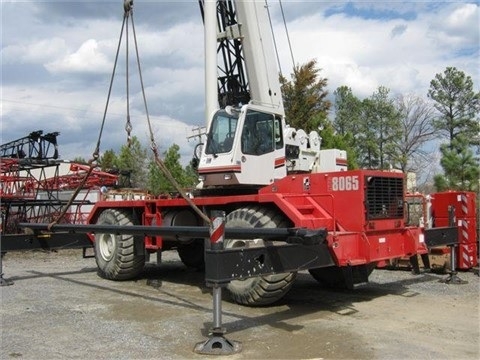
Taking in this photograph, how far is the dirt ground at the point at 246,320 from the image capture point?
19.8ft

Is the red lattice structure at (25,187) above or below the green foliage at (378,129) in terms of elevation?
below

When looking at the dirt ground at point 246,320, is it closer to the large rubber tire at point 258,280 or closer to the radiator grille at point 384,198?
the large rubber tire at point 258,280

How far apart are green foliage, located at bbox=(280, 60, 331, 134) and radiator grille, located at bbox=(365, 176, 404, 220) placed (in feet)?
66.7

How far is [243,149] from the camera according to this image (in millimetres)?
9195

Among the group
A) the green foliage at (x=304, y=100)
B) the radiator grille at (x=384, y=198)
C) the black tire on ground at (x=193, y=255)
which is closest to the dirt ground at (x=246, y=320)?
the radiator grille at (x=384, y=198)

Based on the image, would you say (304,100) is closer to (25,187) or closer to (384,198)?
(25,187)

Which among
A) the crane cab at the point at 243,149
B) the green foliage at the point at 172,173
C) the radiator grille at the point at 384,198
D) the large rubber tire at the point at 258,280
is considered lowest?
the large rubber tire at the point at 258,280

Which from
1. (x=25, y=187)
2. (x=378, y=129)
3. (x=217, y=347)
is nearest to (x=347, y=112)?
(x=378, y=129)

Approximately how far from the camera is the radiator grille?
8.07 m

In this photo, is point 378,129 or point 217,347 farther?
point 378,129

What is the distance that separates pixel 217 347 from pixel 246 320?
151cm

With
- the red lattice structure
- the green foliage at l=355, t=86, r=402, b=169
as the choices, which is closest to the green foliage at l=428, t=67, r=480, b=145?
the green foliage at l=355, t=86, r=402, b=169

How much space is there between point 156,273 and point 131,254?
177 centimetres

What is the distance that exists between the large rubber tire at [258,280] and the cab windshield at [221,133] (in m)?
1.33
